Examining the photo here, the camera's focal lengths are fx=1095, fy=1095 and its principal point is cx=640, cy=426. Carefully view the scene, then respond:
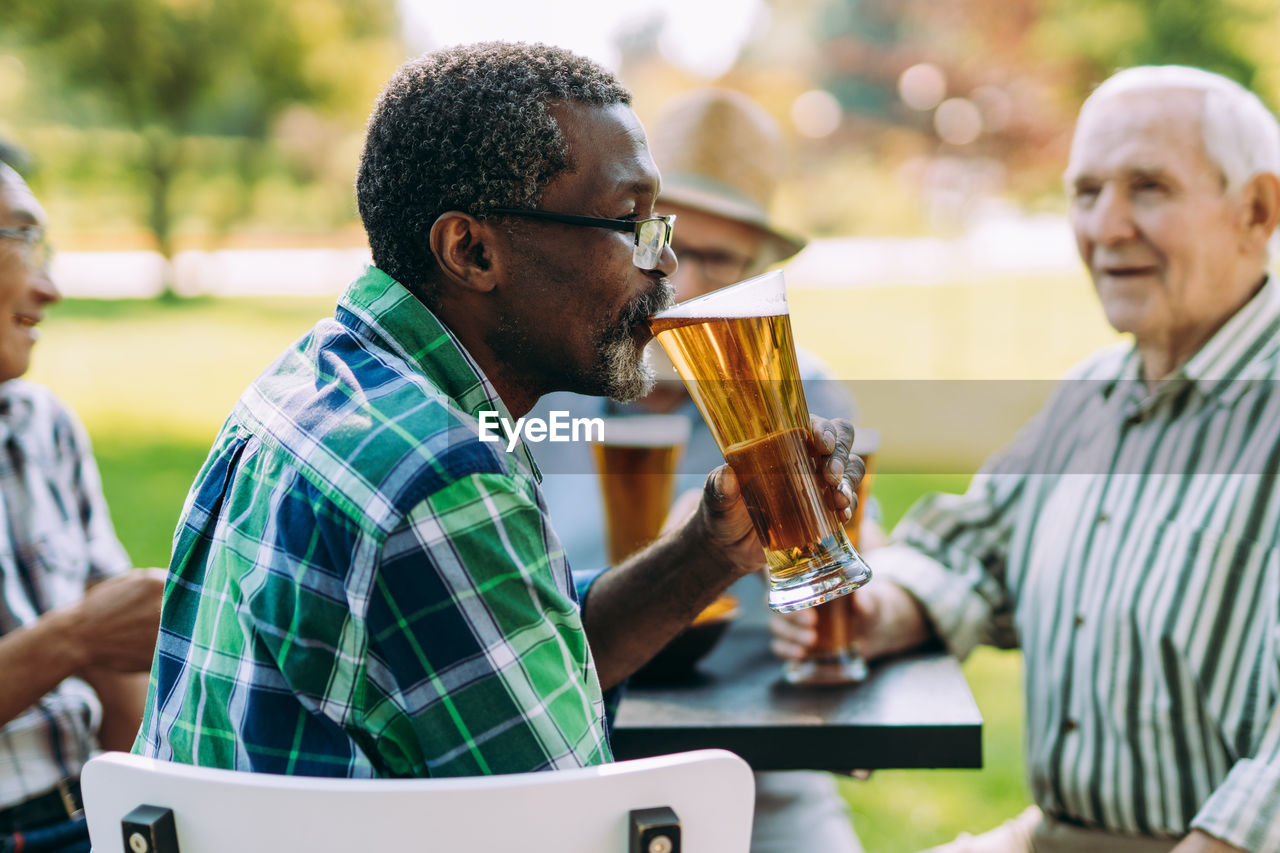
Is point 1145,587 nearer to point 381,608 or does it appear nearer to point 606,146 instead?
point 606,146

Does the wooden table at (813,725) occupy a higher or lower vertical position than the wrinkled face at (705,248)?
lower

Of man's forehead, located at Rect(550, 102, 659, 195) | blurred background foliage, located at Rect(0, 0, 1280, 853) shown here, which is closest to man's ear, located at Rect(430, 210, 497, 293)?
man's forehead, located at Rect(550, 102, 659, 195)

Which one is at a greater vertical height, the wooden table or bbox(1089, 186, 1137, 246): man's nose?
bbox(1089, 186, 1137, 246): man's nose

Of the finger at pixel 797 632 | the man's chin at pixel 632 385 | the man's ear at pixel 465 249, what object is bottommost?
the finger at pixel 797 632

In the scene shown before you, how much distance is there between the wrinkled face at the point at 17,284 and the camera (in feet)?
7.06

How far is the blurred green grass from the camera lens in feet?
13.0

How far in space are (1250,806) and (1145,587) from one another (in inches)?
19.5

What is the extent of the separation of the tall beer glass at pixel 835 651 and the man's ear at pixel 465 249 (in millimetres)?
827

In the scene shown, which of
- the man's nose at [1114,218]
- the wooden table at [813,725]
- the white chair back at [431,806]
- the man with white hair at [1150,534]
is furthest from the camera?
the man's nose at [1114,218]

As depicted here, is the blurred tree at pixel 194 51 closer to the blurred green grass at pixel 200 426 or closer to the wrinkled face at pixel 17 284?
the blurred green grass at pixel 200 426

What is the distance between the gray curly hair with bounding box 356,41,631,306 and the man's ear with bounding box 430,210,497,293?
0.03 meters

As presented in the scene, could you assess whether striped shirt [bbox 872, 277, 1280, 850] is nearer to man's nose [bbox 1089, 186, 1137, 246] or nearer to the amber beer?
man's nose [bbox 1089, 186, 1137, 246]

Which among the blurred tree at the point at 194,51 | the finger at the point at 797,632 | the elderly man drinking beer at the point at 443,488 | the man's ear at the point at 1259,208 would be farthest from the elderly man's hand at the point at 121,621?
the blurred tree at the point at 194,51

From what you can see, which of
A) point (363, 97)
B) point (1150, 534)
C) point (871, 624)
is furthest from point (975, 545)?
point (363, 97)
